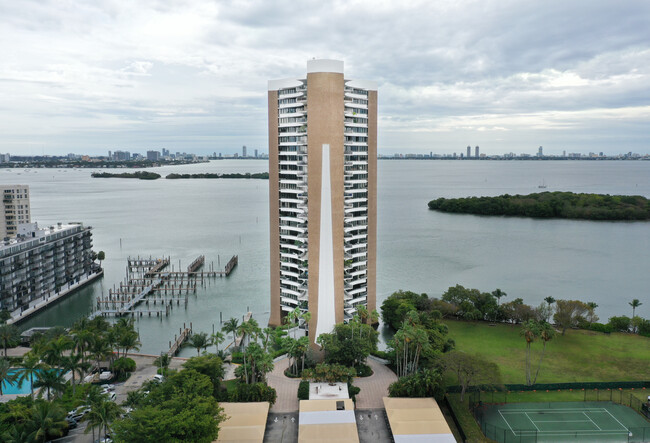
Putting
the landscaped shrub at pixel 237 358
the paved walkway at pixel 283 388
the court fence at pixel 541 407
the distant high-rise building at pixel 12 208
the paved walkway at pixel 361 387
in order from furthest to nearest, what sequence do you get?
the distant high-rise building at pixel 12 208, the landscaped shrub at pixel 237 358, the paved walkway at pixel 361 387, the paved walkway at pixel 283 388, the court fence at pixel 541 407

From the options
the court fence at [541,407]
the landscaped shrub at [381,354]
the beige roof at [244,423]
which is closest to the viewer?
the beige roof at [244,423]

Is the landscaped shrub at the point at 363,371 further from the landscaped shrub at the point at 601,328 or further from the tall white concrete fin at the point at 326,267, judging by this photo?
the landscaped shrub at the point at 601,328

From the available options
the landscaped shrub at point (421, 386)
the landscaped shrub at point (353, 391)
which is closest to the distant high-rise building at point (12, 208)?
the landscaped shrub at point (353, 391)

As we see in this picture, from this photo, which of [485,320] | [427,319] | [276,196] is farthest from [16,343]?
[485,320]

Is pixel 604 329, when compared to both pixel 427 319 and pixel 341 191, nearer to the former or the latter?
pixel 427 319

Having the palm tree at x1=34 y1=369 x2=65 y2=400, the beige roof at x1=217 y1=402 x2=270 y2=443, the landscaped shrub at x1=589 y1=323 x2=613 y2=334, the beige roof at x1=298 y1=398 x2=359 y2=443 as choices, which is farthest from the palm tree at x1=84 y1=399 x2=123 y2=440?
the landscaped shrub at x1=589 y1=323 x2=613 y2=334

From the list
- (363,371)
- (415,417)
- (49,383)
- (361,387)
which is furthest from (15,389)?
(415,417)
